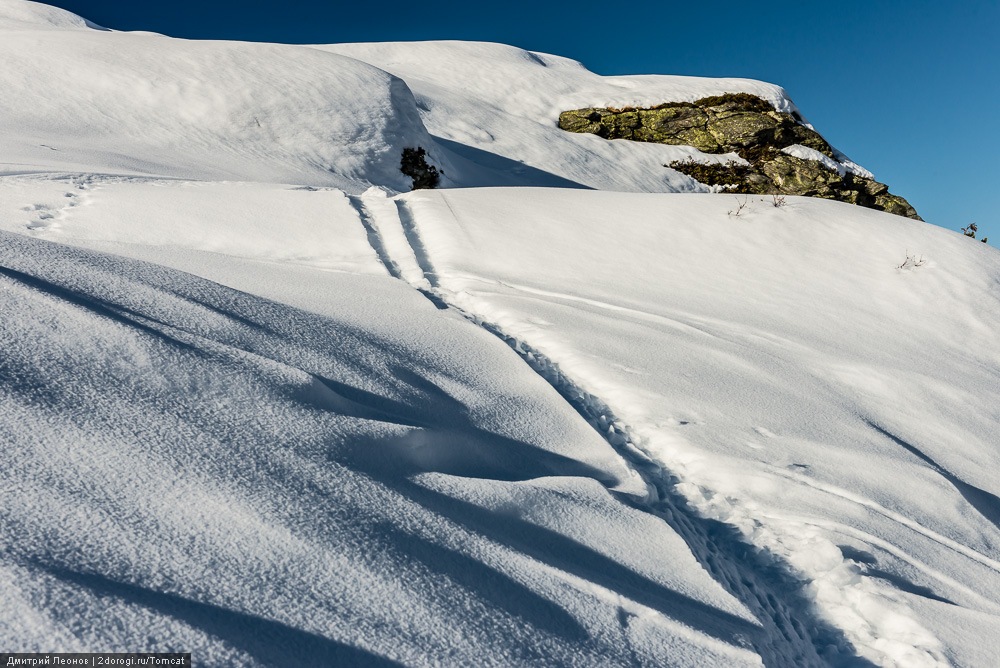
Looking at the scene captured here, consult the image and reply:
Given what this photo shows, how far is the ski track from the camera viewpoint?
1.83m

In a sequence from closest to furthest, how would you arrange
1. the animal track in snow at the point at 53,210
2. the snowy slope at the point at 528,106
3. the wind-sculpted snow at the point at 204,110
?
the animal track in snow at the point at 53,210, the wind-sculpted snow at the point at 204,110, the snowy slope at the point at 528,106

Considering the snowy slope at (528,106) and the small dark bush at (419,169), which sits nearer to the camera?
the small dark bush at (419,169)

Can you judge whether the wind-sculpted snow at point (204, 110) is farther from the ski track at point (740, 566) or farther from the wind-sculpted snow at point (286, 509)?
the ski track at point (740, 566)

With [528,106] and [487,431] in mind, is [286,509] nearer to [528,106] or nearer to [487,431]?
[487,431]

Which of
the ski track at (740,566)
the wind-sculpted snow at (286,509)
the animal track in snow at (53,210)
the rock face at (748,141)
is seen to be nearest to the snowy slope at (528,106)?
the rock face at (748,141)

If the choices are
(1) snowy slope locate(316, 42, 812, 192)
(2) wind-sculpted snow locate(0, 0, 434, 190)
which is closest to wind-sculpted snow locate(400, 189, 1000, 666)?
(2) wind-sculpted snow locate(0, 0, 434, 190)

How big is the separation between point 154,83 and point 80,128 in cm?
190

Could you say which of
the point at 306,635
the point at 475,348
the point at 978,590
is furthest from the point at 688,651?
the point at 475,348

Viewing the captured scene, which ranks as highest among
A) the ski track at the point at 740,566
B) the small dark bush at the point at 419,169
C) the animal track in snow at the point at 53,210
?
the small dark bush at the point at 419,169

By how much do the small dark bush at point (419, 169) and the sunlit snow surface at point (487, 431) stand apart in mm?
4129

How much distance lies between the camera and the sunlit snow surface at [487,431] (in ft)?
4.58

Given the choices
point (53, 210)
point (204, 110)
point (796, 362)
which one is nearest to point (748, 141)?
point (204, 110)

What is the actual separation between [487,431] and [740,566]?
95cm

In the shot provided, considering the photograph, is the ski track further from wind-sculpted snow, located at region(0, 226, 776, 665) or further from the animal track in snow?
the animal track in snow
